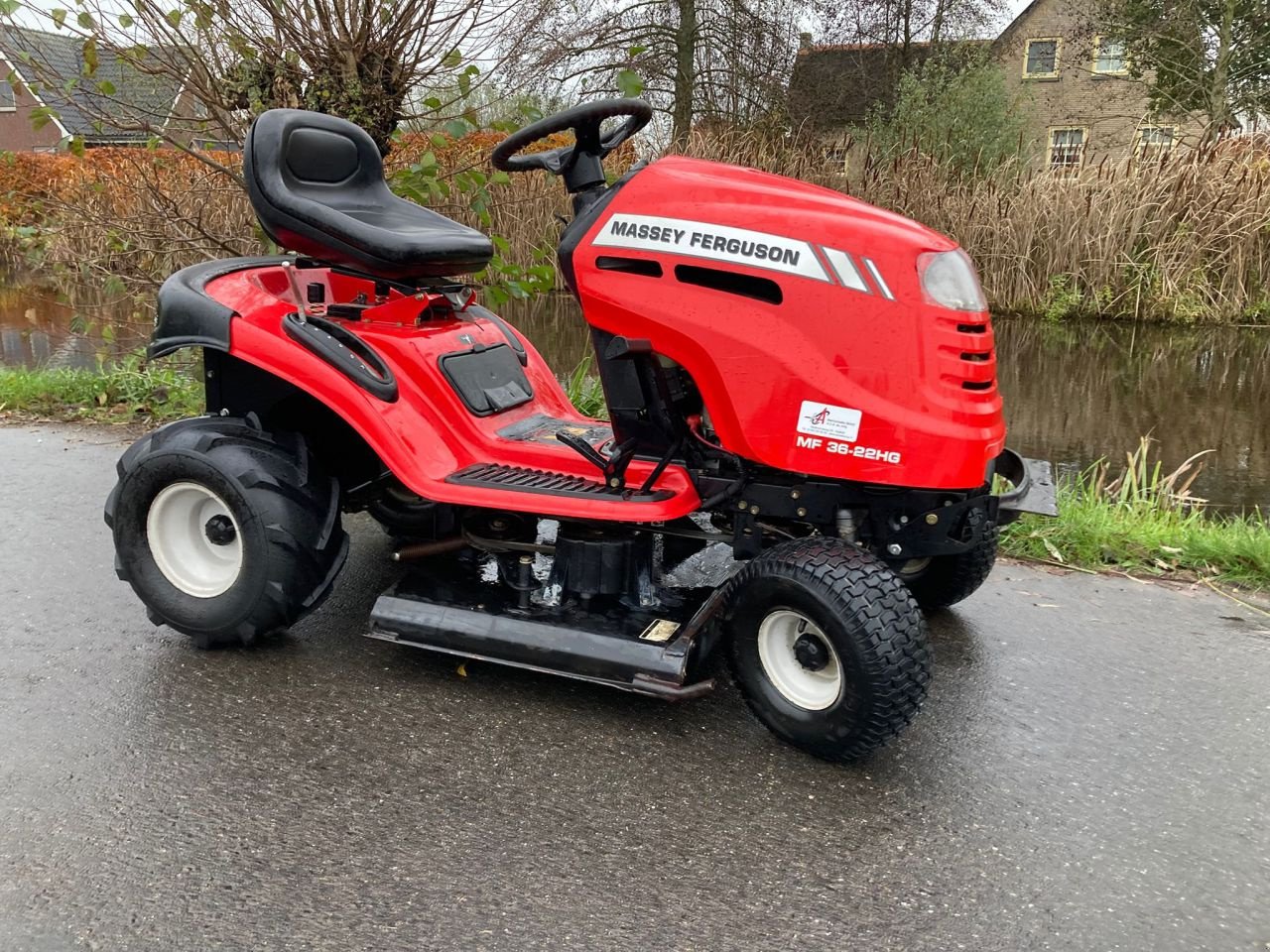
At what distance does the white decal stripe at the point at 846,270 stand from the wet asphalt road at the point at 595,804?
1.17m

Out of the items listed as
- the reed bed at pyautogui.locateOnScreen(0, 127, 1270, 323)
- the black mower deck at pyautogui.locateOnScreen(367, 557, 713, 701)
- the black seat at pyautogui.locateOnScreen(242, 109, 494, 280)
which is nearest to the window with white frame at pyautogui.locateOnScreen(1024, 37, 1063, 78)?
the reed bed at pyautogui.locateOnScreen(0, 127, 1270, 323)

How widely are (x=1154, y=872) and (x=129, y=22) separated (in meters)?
5.43

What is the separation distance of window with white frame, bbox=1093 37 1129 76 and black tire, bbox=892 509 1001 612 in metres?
23.9

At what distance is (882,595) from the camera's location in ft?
7.99

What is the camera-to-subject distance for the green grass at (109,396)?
20.1 feet

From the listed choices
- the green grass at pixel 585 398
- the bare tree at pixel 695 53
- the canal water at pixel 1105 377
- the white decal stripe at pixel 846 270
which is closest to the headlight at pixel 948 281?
the white decal stripe at pixel 846 270

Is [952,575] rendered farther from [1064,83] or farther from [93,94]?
[1064,83]

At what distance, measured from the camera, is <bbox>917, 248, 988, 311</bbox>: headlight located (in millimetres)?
2449

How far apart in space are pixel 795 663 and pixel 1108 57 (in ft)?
104

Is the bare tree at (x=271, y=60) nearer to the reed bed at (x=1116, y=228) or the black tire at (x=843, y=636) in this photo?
the black tire at (x=843, y=636)

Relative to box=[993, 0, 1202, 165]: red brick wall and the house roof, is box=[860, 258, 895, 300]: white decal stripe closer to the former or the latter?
the house roof

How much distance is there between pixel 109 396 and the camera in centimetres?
636

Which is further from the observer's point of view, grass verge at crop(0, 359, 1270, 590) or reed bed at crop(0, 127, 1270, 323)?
reed bed at crop(0, 127, 1270, 323)

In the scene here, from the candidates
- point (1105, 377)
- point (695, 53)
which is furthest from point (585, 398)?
point (695, 53)
